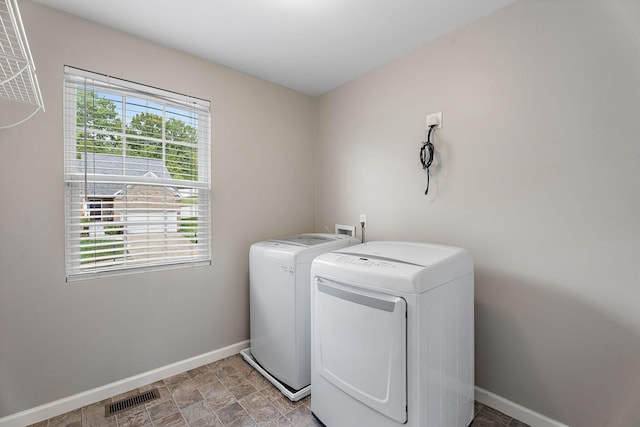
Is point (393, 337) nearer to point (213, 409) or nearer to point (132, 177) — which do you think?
point (213, 409)

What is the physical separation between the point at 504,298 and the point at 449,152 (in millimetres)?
978

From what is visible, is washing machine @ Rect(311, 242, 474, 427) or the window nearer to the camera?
washing machine @ Rect(311, 242, 474, 427)

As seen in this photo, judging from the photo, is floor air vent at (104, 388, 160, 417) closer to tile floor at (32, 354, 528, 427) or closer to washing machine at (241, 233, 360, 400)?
tile floor at (32, 354, 528, 427)

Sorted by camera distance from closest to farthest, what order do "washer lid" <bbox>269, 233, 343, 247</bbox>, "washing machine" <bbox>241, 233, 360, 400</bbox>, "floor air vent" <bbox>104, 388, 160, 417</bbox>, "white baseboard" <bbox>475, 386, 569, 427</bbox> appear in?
"white baseboard" <bbox>475, 386, 569, 427</bbox>, "floor air vent" <bbox>104, 388, 160, 417</bbox>, "washing machine" <bbox>241, 233, 360, 400</bbox>, "washer lid" <bbox>269, 233, 343, 247</bbox>

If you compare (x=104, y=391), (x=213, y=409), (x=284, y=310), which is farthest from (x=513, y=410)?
(x=104, y=391)

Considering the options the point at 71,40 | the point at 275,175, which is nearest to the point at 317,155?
the point at 275,175

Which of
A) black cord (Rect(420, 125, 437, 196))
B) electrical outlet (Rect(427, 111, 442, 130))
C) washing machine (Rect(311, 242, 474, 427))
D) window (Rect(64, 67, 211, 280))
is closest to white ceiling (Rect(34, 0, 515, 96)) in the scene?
window (Rect(64, 67, 211, 280))

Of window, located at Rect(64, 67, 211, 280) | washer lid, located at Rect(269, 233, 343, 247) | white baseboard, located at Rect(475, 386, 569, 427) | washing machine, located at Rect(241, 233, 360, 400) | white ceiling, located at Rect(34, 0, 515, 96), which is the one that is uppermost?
white ceiling, located at Rect(34, 0, 515, 96)

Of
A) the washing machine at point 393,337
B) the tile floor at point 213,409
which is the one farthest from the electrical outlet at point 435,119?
the tile floor at point 213,409

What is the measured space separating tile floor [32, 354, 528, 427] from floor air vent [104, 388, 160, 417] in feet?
0.11

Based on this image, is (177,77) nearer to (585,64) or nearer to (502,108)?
(502,108)

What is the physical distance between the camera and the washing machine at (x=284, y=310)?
1.90 meters

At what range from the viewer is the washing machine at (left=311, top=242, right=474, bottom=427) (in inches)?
47.9

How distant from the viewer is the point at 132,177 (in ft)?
6.35
